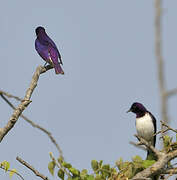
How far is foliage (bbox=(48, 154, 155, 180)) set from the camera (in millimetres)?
4609

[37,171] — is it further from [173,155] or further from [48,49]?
[48,49]

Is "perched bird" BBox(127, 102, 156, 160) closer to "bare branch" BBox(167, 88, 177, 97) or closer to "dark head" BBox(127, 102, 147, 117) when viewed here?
"dark head" BBox(127, 102, 147, 117)

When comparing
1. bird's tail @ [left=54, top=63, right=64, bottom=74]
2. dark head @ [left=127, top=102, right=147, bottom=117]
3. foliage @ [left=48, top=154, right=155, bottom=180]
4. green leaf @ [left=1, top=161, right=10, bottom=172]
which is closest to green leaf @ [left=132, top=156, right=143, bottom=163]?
foliage @ [left=48, top=154, right=155, bottom=180]

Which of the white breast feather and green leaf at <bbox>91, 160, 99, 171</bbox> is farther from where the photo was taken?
the white breast feather

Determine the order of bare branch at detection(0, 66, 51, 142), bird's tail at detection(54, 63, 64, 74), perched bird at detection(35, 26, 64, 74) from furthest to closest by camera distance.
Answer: perched bird at detection(35, 26, 64, 74), bird's tail at detection(54, 63, 64, 74), bare branch at detection(0, 66, 51, 142)

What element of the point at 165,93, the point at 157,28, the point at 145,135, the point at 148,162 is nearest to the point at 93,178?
the point at 148,162

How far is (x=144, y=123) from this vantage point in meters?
10.3

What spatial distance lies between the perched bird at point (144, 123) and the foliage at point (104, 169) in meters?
5.19

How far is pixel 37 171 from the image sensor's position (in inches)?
171

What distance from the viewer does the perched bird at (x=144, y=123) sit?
33.2 ft

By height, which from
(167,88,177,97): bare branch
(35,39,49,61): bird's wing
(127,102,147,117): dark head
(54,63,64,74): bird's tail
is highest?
(35,39,49,61): bird's wing

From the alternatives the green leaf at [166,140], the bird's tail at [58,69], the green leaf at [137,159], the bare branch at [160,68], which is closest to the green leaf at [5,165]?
the green leaf at [137,159]

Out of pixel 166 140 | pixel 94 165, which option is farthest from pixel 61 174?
pixel 166 140

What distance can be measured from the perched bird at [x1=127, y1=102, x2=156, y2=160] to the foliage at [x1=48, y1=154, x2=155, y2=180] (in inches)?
204
